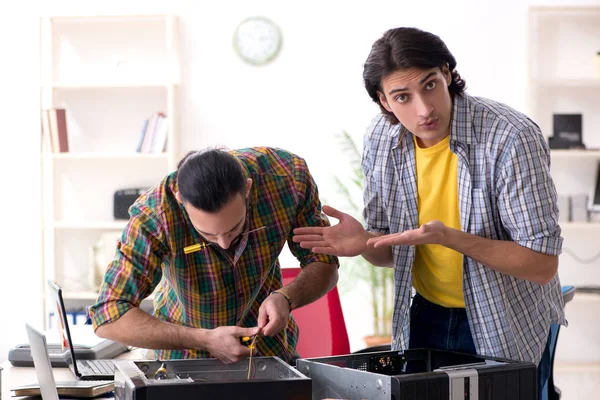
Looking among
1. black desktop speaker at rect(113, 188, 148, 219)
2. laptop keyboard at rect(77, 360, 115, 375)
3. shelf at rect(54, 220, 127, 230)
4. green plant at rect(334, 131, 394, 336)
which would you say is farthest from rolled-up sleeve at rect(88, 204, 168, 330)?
black desktop speaker at rect(113, 188, 148, 219)

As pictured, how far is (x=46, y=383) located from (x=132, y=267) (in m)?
0.34

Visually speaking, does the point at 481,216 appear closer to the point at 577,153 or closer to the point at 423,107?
the point at 423,107

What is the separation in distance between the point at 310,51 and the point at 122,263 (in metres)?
3.42

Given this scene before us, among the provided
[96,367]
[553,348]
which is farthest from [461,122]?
[96,367]

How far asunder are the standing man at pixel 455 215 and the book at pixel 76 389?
25.7 inches

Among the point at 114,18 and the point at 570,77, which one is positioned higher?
the point at 114,18

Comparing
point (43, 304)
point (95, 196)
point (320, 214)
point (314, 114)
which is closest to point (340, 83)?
point (314, 114)

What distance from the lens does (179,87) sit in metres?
5.17

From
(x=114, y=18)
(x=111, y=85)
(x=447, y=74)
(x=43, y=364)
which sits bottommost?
(x=43, y=364)

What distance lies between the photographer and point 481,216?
6.40ft

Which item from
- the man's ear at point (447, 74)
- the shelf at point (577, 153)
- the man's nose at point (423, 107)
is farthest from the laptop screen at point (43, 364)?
the shelf at point (577, 153)

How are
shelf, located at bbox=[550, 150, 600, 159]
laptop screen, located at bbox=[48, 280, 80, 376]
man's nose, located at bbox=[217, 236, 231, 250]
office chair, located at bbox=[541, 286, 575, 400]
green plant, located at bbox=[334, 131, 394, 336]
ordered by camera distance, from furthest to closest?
green plant, located at bbox=[334, 131, 394, 336] → shelf, located at bbox=[550, 150, 600, 159] → office chair, located at bbox=[541, 286, 575, 400] → laptop screen, located at bbox=[48, 280, 80, 376] → man's nose, located at bbox=[217, 236, 231, 250]

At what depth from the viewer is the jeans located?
2041 mm

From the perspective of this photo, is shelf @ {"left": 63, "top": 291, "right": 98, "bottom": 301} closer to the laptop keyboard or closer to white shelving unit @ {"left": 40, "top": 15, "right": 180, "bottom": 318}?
white shelving unit @ {"left": 40, "top": 15, "right": 180, "bottom": 318}
